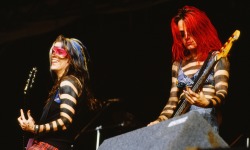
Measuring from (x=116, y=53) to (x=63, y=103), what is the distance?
10.7 feet

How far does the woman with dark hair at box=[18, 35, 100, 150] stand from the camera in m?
3.78

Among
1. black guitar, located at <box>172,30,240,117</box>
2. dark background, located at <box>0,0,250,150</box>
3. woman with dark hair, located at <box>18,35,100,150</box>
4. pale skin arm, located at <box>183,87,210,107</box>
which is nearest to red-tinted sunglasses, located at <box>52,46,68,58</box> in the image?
woman with dark hair, located at <box>18,35,100,150</box>

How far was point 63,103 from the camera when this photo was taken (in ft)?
12.7

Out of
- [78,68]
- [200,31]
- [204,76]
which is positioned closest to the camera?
[204,76]

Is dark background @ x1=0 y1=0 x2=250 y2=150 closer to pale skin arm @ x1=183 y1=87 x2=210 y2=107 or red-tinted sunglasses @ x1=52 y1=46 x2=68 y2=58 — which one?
red-tinted sunglasses @ x1=52 y1=46 x2=68 y2=58

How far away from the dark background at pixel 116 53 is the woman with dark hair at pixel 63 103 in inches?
72.1

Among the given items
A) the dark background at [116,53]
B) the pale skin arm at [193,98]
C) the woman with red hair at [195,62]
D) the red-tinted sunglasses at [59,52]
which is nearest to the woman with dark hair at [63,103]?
the red-tinted sunglasses at [59,52]

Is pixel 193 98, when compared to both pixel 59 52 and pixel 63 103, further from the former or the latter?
pixel 59 52

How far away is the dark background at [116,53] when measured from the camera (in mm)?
5969

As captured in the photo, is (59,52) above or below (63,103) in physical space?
above

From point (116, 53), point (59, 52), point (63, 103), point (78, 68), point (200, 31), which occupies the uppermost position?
point (200, 31)

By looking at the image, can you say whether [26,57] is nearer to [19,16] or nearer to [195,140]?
[19,16]

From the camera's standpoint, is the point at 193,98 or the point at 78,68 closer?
the point at 193,98

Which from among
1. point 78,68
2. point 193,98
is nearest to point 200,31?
point 193,98
